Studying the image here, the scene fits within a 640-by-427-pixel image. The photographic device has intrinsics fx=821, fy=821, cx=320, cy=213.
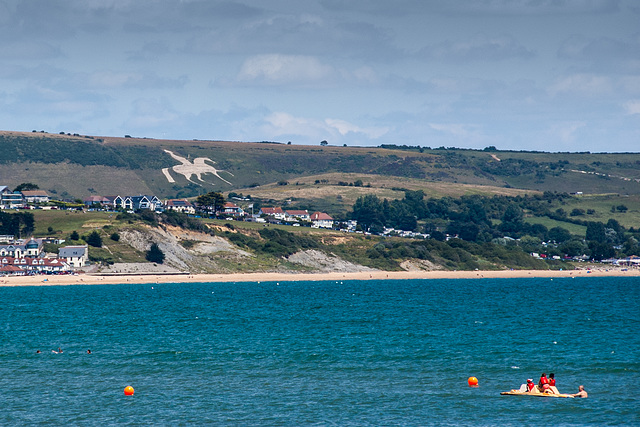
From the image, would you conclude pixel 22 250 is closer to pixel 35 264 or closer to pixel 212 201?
pixel 35 264

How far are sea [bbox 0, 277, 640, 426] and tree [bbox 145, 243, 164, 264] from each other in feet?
146

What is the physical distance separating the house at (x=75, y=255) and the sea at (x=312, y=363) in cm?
3785

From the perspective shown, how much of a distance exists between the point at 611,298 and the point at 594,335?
148 feet

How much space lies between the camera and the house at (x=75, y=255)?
420 feet

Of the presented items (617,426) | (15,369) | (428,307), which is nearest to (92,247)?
(428,307)

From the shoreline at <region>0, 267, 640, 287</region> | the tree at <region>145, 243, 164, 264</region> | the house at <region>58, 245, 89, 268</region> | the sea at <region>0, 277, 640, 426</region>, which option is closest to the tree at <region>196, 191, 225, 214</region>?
the shoreline at <region>0, 267, 640, 287</region>

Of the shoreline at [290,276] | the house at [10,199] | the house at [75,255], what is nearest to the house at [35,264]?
the house at [75,255]

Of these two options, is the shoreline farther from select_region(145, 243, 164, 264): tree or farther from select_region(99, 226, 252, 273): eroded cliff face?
select_region(145, 243, 164, 264): tree

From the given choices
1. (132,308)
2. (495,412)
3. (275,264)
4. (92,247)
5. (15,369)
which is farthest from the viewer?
(275,264)

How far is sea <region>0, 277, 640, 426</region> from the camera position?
35.5m

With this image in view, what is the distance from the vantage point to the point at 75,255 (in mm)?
128500

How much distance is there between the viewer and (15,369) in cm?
4550

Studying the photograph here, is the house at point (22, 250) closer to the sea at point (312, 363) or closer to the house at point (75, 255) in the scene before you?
the house at point (75, 255)

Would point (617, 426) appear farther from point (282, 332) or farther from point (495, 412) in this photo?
point (282, 332)
